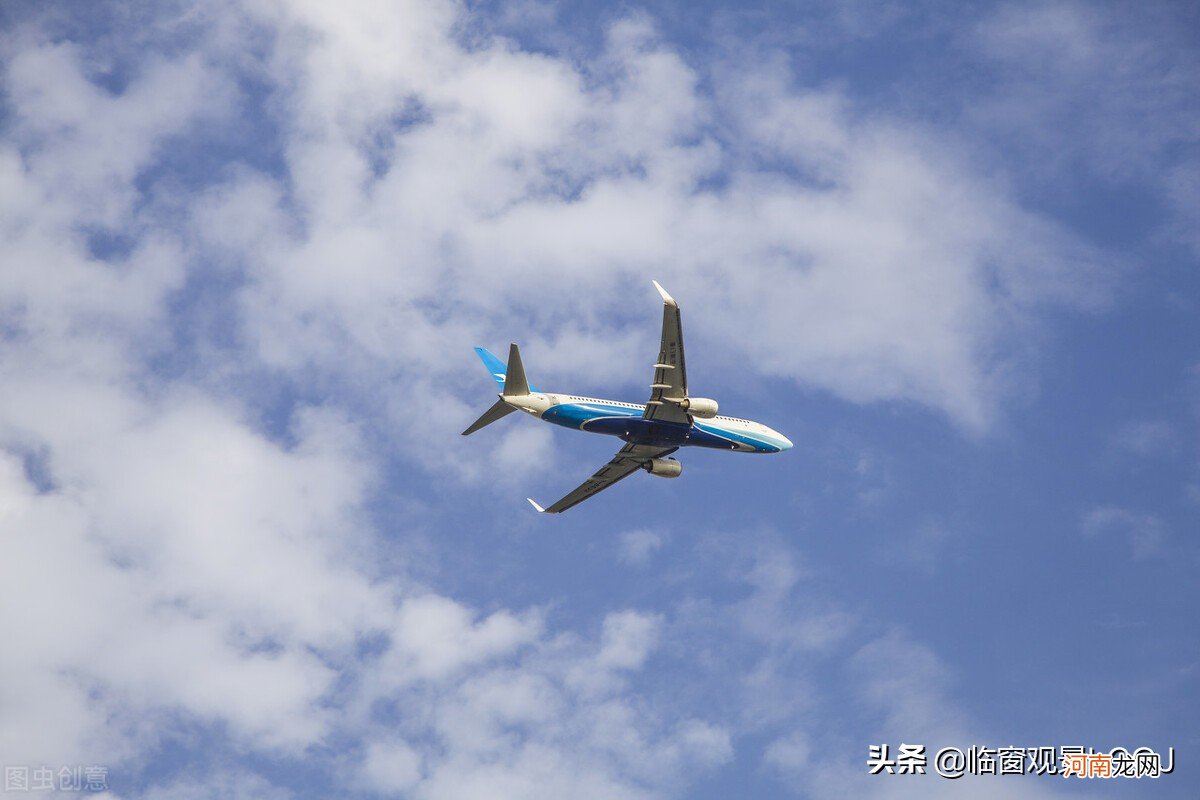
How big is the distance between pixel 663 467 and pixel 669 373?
40.9 ft

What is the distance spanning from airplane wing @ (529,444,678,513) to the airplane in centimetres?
7

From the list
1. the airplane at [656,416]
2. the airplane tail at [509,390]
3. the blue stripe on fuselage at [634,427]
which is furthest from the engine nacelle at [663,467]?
the airplane tail at [509,390]

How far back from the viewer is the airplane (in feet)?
252

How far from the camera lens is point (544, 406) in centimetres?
7838

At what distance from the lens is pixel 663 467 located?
8962 cm

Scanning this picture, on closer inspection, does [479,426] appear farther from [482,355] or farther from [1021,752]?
[1021,752]

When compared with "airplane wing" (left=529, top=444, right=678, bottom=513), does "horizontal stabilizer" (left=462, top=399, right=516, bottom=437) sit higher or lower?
lower

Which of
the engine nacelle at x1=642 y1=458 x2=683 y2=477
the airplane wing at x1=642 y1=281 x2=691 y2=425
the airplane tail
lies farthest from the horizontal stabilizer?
the engine nacelle at x1=642 y1=458 x2=683 y2=477

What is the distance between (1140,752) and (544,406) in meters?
41.6

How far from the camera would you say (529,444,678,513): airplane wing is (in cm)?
8838

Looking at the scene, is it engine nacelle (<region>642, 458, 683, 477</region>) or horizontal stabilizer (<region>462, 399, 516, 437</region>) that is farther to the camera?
engine nacelle (<region>642, 458, 683, 477</region>)

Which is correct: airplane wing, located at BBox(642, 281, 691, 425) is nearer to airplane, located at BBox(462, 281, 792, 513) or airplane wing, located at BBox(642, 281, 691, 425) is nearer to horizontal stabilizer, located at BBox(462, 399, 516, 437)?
airplane, located at BBox(462, 281, 792, 513)

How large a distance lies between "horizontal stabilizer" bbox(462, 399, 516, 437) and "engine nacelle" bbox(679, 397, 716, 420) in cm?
1141

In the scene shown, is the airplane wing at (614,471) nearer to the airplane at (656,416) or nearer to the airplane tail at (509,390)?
the airplane at (656,416)
